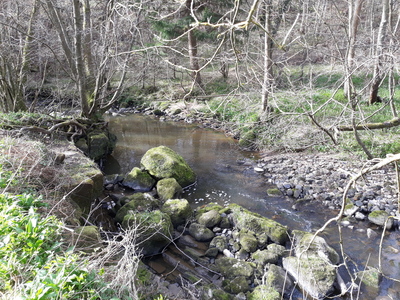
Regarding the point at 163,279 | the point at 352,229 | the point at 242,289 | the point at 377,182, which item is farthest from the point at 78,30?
the point at 377,182

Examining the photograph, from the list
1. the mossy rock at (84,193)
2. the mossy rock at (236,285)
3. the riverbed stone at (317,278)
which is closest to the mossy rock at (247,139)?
the mossy rock at (84,193)

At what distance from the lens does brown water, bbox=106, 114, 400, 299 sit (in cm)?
612

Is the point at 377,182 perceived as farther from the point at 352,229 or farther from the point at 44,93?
the point at 44,93

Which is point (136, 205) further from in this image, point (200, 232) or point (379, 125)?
point (379, 125)

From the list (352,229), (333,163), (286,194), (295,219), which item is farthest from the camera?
(333,163)

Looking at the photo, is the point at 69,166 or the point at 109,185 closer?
the point at 69,166

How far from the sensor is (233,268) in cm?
539

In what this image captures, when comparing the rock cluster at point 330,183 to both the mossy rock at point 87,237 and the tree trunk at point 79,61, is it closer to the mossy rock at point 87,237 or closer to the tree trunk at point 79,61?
the mossy rock at point 87,237

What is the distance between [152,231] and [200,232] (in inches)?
42.2

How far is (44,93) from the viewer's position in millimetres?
20547

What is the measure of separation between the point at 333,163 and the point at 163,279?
676 centimetres

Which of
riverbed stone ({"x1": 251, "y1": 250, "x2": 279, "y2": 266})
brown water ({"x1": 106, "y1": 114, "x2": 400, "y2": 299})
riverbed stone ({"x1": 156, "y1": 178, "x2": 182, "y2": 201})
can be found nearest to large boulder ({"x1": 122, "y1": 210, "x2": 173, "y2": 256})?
riverbed stone ({"x1": 251, "y1": 250, "x2": 279, "y2": 266})

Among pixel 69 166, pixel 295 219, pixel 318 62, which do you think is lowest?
pixel 295 219

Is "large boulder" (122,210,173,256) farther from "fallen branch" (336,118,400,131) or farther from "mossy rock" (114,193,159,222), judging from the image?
"fallen branch" (336,118,400,131)
